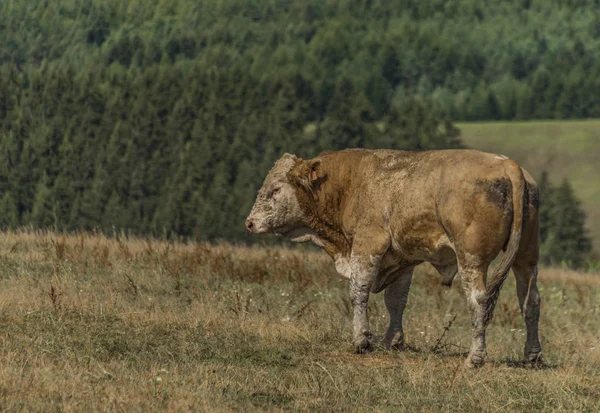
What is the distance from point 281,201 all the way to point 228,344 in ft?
6.76

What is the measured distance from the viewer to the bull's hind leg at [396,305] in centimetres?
1287

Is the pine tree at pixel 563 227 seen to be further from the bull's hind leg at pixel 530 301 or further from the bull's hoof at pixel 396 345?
the bull's hind leg at pixel 530 301

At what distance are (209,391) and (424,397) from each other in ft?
6.50

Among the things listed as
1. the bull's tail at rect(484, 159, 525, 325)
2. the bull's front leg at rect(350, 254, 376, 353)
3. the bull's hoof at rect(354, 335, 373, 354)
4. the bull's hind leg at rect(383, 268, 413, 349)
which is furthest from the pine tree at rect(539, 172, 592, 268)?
the bull's tail at rect(484, 159, 525, 325)

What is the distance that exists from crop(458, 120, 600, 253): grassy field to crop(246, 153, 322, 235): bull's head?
117847 millimetres

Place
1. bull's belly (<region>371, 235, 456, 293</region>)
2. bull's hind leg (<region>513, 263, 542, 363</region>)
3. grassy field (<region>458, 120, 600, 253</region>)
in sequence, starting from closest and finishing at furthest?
bull's belly (<region>371, 235, 456, 293</region>), bull's hind leg (<region>513, 263, 542, 363</region>), grassy field (<region>458, 120, 600, 253</region>)

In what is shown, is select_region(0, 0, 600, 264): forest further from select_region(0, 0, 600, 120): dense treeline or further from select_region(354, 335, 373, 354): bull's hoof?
select_region(354, 335, 373, 354): bull's hoof

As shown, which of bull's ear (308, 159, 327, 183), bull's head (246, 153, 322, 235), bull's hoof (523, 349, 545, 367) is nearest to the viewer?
bull's hoof (523, 349, 545, 367)

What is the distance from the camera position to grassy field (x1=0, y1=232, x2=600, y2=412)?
30.7ft

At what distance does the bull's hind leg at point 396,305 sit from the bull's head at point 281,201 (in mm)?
1328

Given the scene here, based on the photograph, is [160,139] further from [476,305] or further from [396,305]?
[476,305]

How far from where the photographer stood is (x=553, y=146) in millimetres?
142000

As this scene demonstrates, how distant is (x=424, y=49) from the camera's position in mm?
195625

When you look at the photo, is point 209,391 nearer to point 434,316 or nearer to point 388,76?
point 434,316
